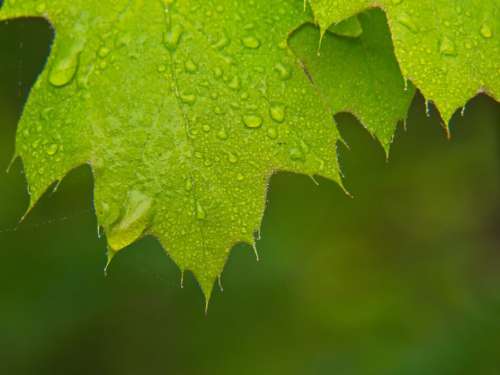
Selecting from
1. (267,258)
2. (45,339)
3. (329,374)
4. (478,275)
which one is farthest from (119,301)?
(478,275)

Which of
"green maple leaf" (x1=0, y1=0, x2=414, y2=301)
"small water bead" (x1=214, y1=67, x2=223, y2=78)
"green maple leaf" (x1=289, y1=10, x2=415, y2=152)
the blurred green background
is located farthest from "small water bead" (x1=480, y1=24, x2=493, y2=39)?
the blurred green background

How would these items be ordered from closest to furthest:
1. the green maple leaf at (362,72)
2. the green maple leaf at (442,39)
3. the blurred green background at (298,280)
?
the green maple leaf at (442,39) < the green maple leaf at (362,72) < the blurred green background at (298,280)

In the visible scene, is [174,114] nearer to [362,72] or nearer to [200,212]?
[200,212]

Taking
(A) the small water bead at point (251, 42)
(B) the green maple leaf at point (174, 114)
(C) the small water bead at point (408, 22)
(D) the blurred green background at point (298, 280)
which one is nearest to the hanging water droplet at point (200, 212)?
(B) the green maple leaf at point (174, 114)

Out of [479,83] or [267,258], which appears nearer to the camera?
[479,83]

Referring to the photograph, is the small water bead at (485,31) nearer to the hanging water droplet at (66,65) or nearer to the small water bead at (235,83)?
the small water bead at (235,83)

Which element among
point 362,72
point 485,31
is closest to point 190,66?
point 362,72

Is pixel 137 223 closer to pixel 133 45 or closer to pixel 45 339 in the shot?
pixel 133 45
